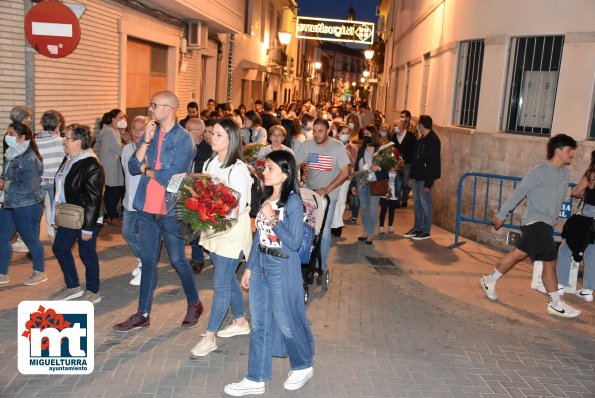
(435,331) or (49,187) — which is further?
(49,187)

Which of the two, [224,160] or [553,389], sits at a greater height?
[224,160]

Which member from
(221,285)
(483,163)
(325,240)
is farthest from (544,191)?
(483,163)

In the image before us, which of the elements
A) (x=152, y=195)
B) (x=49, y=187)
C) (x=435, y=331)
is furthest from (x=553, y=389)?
(x=49, y=187)

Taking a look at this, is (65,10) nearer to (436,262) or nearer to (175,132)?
(175,132)

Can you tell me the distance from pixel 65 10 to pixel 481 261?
687 cm

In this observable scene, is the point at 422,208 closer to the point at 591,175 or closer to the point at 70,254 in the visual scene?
the point at 591,175

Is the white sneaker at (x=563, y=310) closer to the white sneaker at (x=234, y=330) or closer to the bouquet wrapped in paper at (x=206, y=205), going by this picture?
the white sneaker at (x=234, y=330)

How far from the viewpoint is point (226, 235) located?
203 inches

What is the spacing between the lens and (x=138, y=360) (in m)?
5.16

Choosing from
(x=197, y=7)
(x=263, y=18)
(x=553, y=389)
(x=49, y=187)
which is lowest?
(x=553, y=389)

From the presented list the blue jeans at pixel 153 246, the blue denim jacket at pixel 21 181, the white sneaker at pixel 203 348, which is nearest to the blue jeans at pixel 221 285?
the white sneaker at pixel 203 348

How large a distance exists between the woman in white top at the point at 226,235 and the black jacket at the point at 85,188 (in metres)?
1.53

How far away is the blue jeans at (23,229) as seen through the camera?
6.84 metres

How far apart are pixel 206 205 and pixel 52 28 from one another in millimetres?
4446
